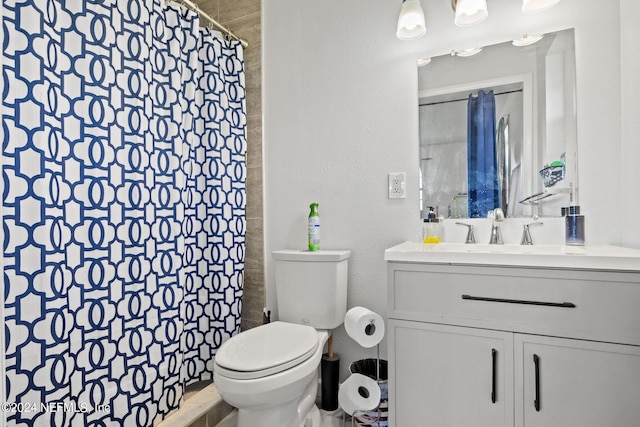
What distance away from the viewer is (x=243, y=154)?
2018mm

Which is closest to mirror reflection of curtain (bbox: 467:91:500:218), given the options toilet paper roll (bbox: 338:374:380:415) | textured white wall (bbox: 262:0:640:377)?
textured white wall (bbox: 262:0:640:377)

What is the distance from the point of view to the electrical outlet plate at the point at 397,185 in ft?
5.56

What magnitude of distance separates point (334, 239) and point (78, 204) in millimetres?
1161

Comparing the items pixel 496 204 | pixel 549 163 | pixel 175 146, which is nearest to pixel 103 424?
pixel 175 146

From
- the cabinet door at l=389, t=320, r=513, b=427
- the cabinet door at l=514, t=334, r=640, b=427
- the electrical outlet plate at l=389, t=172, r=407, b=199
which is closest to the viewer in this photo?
the cabinet door at l=514, t=334, r=640, b=427

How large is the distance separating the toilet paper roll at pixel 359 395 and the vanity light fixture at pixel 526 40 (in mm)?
1595

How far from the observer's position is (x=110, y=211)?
1280 mm

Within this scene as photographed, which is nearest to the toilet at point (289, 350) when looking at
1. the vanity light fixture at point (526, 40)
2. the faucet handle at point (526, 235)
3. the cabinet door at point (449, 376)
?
the cabinet door at point (449, 376)

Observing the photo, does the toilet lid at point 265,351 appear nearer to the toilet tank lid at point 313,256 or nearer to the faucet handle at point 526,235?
the toilet tank lid at point 313,256

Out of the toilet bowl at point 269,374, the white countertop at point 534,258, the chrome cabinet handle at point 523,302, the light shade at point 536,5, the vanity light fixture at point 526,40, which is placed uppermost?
the light shade at point 536,5

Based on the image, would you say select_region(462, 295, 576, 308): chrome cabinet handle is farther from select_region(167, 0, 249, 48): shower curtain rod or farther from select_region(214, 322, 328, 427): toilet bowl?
select_region(167, 0, 249, 48): shower curtain rod

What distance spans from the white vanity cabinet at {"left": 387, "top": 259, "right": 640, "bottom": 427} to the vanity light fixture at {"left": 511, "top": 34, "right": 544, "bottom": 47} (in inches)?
41.0

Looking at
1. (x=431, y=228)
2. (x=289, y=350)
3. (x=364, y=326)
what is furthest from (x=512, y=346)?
(x=289, y=350)

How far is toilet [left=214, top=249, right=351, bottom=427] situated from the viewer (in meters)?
1.16
